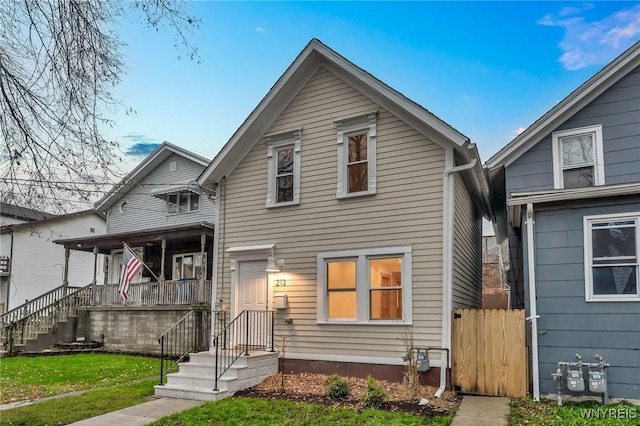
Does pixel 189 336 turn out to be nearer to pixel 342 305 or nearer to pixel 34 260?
pixel 342 305

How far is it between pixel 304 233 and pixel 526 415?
5687 millimetres

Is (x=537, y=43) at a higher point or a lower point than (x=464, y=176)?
higher

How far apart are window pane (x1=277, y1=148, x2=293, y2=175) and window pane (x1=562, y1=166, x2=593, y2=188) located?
5994 mm

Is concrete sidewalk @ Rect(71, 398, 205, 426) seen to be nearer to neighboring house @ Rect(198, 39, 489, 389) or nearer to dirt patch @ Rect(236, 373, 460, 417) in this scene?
dirt patch @ Rect(236, 373, 460, 417)

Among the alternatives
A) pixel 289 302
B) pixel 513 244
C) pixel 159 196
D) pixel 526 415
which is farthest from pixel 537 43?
pixel 159 196

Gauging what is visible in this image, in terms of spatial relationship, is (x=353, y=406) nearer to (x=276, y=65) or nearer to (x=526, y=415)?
(x=526, y=415)

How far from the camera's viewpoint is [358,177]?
11156 millimetres

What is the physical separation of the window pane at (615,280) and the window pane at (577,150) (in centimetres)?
328

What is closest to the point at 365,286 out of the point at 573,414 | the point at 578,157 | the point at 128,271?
the point at 573,414

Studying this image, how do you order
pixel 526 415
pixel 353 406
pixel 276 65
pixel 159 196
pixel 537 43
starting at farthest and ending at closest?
pixel 159 196 → pixel 537 43 → pixel 276 65 → pixel 353 406 → pixel 526 415

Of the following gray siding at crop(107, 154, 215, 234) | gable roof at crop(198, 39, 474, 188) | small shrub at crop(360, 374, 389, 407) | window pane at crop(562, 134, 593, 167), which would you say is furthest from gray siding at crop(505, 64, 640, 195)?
gray siding at crop(107, 154, 215, 234)

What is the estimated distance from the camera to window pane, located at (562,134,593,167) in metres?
11.0

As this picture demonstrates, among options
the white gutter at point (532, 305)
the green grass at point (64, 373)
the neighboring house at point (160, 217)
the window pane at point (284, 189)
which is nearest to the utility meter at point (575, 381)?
the white gutter at point (532, 305)

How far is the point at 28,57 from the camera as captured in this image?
546 cm
